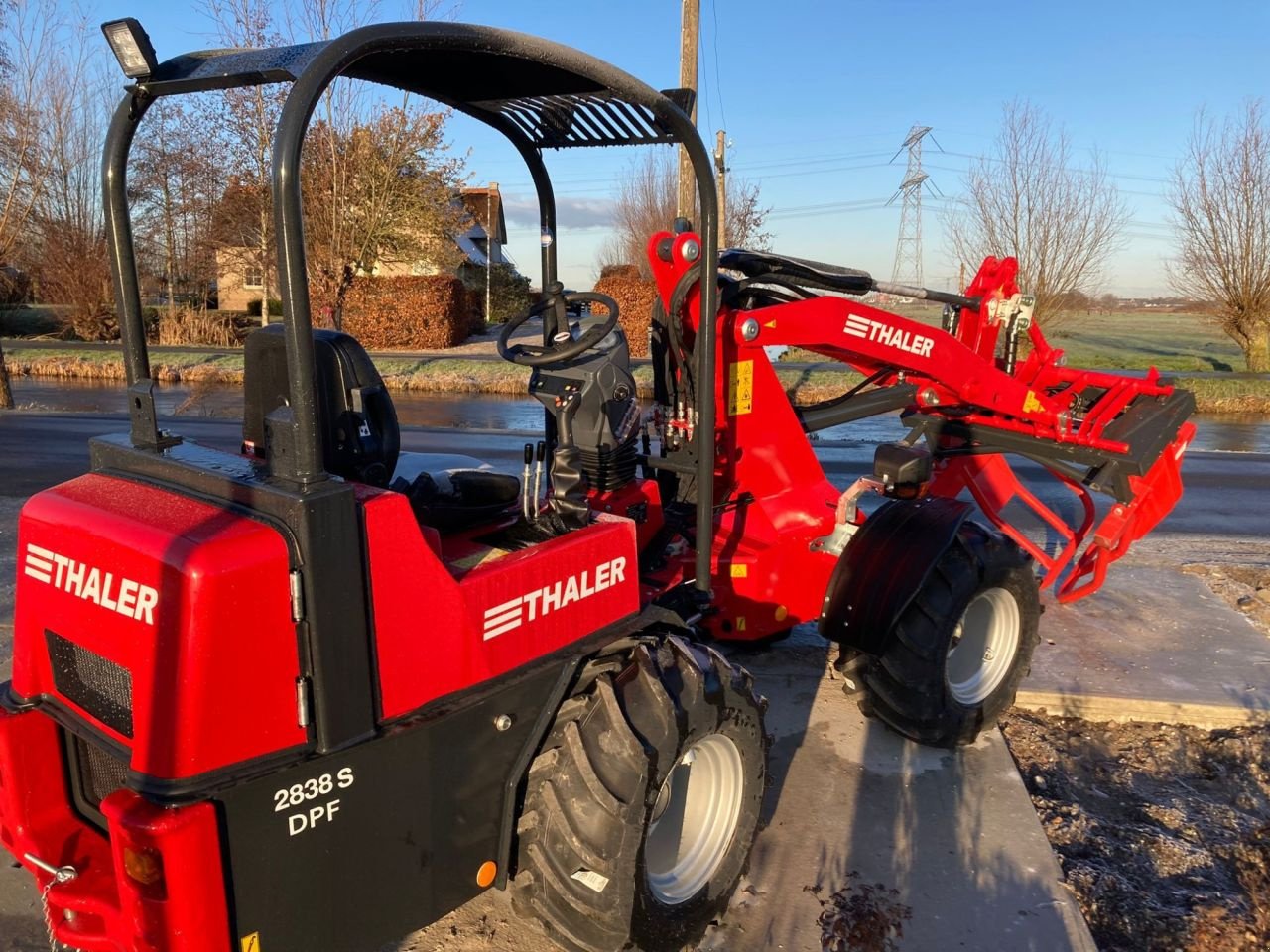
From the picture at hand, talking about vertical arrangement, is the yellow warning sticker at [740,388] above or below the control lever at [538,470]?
above

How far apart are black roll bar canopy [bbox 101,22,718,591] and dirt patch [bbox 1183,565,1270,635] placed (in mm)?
4582

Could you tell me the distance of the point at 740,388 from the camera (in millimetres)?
3959

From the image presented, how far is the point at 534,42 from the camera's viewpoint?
7.77 ft

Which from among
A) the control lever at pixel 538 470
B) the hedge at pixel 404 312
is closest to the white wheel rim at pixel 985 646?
the control lever at pixel 538 470

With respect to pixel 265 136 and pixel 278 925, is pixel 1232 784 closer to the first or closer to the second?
pixel 278 925

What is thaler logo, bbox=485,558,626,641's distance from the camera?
8.01 ft

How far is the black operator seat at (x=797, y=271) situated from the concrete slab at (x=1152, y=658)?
213 cm

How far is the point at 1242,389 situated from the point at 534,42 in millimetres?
18119

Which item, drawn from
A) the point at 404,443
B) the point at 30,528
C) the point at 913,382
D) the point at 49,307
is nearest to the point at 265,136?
the point at 404,443

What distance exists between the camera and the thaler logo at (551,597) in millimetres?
2441

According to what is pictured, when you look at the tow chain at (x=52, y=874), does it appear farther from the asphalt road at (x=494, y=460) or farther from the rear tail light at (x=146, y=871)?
the asphalt road at (x=494, y=460)

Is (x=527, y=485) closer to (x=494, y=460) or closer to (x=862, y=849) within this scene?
(x=862, y=849)

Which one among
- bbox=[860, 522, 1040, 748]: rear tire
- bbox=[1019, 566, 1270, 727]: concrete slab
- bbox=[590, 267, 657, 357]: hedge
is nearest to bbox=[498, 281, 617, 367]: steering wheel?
bbox=[860, 522, 1040, 748]: rear tire

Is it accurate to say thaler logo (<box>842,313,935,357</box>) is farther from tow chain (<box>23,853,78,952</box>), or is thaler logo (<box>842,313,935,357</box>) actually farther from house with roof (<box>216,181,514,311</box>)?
house with roof (<box>216,181,514,311</box>)
